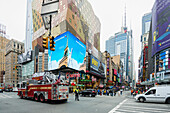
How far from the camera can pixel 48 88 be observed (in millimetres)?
16750

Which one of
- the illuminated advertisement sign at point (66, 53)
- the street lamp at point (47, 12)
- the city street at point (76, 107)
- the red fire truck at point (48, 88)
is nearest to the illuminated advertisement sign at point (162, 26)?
the illuminated advertisement sign at point (66, 53)

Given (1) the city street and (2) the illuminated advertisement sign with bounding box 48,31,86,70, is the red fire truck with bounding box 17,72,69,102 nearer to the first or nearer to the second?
(1) the city street

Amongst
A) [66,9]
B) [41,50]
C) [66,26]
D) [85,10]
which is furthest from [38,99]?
[85,10]

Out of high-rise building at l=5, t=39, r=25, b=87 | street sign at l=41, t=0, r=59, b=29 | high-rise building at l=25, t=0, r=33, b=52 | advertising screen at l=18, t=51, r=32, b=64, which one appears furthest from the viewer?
high-rise building at l=5, t=39, r=25, b=87

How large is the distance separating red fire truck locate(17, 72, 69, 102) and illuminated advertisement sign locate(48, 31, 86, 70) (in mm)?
37399

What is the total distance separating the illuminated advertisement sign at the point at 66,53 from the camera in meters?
58.1

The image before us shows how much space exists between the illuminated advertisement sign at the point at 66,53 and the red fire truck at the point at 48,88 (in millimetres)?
37399

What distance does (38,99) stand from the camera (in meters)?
18.6

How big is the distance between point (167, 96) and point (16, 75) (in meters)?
127

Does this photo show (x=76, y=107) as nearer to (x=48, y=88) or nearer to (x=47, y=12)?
(x=48, y=88)

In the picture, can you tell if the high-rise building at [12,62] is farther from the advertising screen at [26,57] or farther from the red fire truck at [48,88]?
the red fire truck at [48,88]

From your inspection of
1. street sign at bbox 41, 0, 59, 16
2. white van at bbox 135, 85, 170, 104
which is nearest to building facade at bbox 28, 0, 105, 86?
street sign at bbox 41, 0, 59, 16

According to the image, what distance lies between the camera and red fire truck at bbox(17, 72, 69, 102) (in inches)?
653

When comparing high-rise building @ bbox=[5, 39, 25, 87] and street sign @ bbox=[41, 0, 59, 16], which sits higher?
street sign @ bbox=[41, 0, 59, 16]
